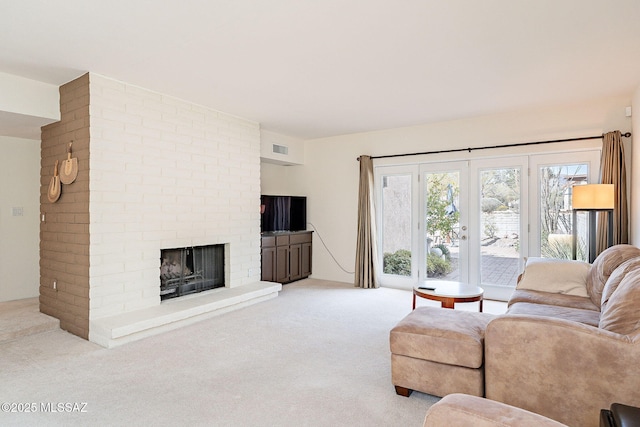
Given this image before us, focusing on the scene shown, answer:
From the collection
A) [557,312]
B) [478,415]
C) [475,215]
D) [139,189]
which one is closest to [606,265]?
[557,312]

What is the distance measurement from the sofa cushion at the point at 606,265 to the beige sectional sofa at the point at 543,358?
335 millimetres

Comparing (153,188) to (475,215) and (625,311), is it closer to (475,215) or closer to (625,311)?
(625,311)

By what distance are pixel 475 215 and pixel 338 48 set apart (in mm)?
3376

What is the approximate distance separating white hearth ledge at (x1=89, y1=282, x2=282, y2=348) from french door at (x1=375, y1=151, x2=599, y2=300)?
7.31 feet

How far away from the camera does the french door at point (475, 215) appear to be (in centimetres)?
460

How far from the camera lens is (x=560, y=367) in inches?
72.2

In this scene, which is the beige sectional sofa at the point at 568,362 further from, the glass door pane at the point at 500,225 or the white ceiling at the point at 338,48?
the glass door pane at the point at 500,225

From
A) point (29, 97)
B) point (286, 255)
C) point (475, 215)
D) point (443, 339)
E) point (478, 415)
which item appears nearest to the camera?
point (478, 415)

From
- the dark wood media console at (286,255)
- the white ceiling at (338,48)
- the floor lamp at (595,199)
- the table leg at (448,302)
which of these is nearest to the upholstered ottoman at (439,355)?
the table leg at (448,302)

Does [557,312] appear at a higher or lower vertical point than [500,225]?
lower

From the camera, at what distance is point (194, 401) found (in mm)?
2350

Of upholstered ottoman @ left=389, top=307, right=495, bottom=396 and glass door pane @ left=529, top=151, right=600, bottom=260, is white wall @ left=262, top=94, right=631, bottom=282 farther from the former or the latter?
upholstered ottoman @ left=389, top=307, right=495, bottom=396

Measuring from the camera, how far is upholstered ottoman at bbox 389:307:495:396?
2145 mm

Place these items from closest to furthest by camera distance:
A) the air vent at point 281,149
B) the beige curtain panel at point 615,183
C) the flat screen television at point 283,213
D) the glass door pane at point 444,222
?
the beige curtain panel at point 615,183 < the glass door pane at point 444,222 < the flat screen television at point 283,213 < the air vent at point 281,149
